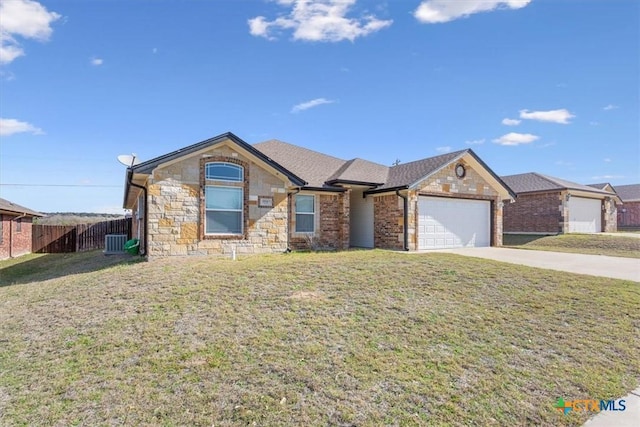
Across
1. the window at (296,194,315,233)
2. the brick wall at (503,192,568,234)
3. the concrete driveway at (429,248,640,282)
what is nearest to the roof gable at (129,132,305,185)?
the window at (296,194,315,233)

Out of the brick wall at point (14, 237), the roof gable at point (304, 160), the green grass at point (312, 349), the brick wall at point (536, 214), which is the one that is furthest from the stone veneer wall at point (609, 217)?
the brick wall at point (14, 237)

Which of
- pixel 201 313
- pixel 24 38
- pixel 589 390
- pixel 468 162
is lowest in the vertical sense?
pixel 589 390

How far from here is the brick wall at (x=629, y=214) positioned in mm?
34781

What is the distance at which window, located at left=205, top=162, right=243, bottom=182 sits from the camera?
12.0 meters

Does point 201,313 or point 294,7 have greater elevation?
point 294,7

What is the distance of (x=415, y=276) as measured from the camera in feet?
28.8

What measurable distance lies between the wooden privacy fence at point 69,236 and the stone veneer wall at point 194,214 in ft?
42.7

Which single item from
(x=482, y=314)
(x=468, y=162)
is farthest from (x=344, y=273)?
(x=468, y=162)

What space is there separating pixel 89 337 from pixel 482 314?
22.2ft

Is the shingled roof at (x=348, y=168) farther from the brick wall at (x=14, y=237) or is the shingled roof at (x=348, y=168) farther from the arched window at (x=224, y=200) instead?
the brick wall at (x=14, y=237)

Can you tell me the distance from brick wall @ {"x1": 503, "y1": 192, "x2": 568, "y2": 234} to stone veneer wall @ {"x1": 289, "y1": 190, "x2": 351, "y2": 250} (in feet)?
50.3

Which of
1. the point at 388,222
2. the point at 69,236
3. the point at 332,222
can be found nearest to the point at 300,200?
the point at 332,222

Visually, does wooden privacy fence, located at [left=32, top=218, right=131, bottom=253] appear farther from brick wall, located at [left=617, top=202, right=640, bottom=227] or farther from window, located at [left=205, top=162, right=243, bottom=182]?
brick wall, located at [left=617, top=202, right=640, bottom=227]

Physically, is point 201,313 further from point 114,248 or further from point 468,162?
point 468,162
